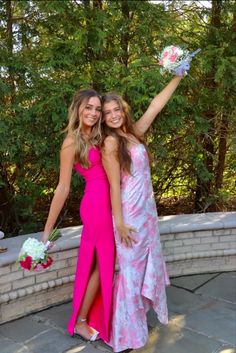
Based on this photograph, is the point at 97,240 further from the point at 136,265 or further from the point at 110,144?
the point at 110,144

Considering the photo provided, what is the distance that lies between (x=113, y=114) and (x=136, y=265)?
3.39 feet

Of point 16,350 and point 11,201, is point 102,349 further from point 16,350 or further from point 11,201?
point 11,201

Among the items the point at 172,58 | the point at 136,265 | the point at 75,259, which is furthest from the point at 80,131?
the point at 75,259

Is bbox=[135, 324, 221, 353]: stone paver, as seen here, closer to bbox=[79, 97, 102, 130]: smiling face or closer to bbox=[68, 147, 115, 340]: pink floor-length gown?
bbox=[68, 147, 115, 340]: pink floor-length gown

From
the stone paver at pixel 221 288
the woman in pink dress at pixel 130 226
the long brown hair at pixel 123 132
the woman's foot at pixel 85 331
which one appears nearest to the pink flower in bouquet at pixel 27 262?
the woman in pink dress at pixel 130 226

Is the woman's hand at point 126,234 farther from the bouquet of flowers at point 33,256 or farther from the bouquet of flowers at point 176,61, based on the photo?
the bouquet of flowers at point 176,61

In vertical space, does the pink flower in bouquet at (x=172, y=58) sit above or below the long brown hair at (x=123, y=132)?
above

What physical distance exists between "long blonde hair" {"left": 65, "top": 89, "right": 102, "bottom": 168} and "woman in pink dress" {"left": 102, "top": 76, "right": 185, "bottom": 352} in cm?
7

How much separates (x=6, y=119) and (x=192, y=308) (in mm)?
2339

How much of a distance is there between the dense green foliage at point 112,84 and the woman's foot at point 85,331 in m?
1.52

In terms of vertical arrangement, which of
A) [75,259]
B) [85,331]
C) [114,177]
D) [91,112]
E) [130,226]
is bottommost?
[85,331]

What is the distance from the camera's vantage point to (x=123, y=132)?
308cm

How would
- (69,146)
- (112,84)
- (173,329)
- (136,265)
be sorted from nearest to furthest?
(69,146)
(136,265)
(173,329)
(112,84)

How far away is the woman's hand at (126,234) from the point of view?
304 cm
